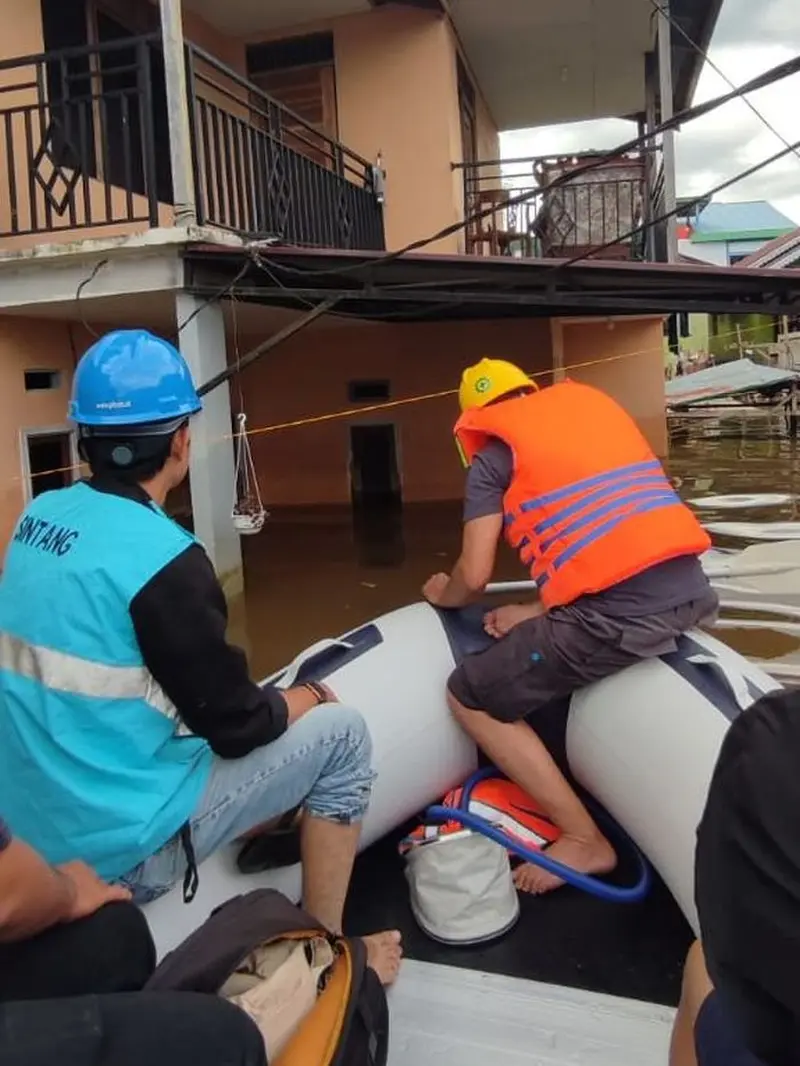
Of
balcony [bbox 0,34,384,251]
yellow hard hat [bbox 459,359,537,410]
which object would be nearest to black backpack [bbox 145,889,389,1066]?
yellow hard hat [bbox 459,359,537,410]

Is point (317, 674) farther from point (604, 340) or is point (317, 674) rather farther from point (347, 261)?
point (604, 340)

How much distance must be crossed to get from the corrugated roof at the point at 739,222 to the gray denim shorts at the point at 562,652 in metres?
38.7

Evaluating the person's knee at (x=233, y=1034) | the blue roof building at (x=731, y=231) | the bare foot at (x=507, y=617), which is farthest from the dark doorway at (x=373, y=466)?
the blue roof building at (x=731, y=231)

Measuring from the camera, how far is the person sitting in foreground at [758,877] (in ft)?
2.95

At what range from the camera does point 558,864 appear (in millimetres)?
2578

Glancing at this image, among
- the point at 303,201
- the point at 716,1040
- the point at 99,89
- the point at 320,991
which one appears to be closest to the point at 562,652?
the point at 320,991

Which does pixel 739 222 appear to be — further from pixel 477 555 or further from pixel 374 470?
pixel 477 555

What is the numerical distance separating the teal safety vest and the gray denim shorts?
112 cm

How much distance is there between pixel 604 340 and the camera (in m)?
12.2

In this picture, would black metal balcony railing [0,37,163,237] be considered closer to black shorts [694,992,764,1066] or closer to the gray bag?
the gray bag

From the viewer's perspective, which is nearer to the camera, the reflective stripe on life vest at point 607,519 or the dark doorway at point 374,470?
the reflective stripe on life vest at point 607,519

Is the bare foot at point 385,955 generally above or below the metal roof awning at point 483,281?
below

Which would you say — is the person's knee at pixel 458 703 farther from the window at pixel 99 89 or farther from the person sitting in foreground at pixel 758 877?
the window at pixel 99 89

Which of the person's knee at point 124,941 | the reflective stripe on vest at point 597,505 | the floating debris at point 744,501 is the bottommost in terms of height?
the floating debris at point 744,501
